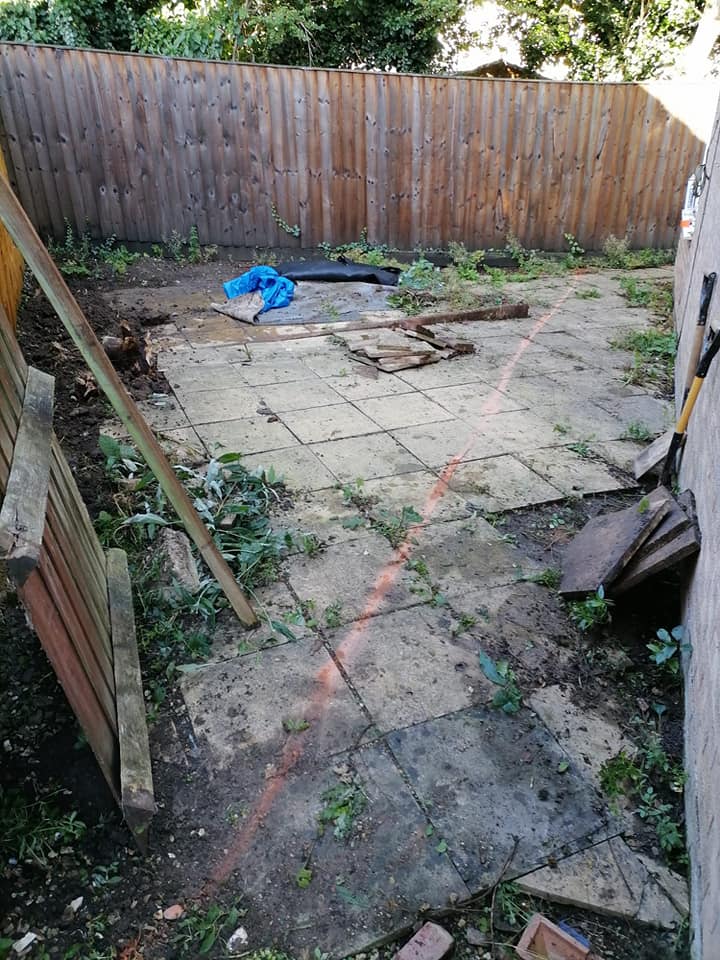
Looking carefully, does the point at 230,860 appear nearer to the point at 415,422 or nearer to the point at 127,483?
the point at 127,483

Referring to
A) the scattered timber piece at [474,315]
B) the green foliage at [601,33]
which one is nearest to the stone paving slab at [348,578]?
the scattered timber piece at [474,315]

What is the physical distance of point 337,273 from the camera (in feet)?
25.5

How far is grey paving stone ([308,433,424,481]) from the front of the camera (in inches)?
152

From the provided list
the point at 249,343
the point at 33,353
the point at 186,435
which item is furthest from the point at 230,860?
the point at 249,343

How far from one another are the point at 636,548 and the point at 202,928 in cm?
204

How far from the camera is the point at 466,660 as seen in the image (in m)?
2.52

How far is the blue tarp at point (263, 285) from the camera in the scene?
7203 millimetres

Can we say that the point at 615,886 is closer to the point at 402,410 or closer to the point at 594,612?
the point at 594,612

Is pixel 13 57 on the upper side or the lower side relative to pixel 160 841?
upper

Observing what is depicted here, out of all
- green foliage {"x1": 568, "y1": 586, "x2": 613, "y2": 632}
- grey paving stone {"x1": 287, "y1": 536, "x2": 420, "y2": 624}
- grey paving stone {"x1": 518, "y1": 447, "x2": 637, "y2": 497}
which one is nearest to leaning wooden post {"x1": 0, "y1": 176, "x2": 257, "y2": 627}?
grey paving stone {"x1": 287, "y1": 536, "x2": 420, "y2": 624}

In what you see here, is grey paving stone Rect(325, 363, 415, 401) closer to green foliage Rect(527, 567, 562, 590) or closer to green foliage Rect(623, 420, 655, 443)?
green foliage Rect(623, 420, 655, 443)

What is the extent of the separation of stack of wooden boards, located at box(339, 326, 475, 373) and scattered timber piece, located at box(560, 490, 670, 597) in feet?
9.27

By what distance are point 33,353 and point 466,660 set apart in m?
4.11

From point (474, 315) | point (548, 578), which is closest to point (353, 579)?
point (548, 578)
